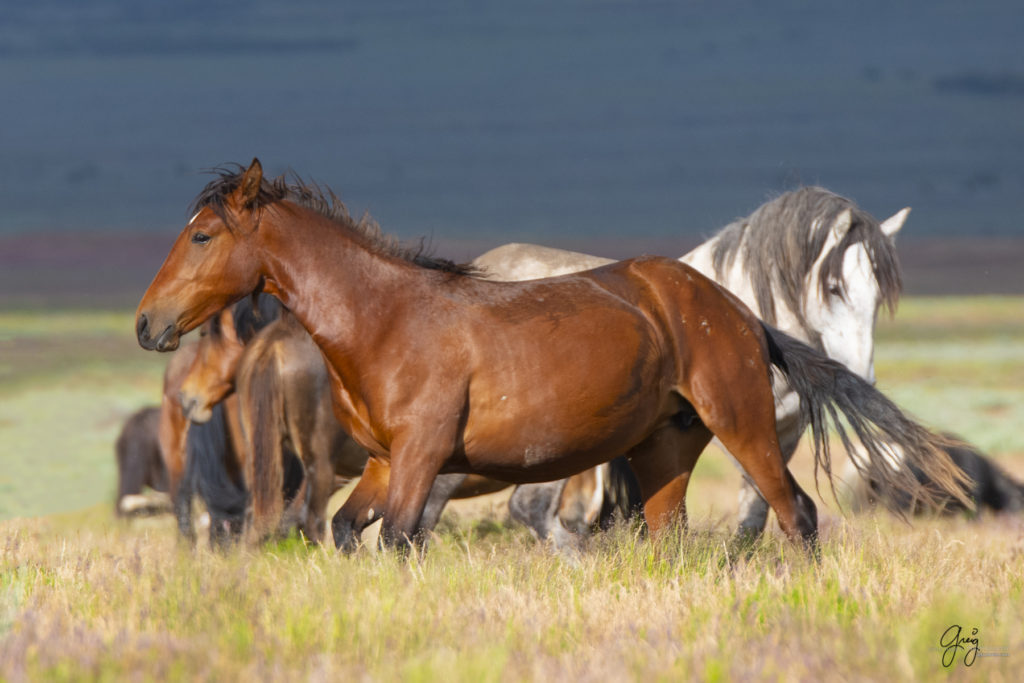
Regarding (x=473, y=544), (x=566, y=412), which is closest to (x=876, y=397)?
(x=566, y=412)

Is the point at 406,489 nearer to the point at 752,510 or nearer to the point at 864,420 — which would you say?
the point at 864,420

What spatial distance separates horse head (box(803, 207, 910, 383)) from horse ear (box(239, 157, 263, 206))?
3378 mm

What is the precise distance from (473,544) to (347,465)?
3.77ft

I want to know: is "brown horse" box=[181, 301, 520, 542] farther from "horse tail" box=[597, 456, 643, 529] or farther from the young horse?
the young horse

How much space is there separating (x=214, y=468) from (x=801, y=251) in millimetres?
4261

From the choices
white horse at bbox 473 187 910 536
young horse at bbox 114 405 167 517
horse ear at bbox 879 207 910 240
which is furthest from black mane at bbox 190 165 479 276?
young horse at bbox 114 405 167 517

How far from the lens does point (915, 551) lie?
5844 mm

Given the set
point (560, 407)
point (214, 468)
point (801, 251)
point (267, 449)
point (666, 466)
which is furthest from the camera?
point (214, 468)

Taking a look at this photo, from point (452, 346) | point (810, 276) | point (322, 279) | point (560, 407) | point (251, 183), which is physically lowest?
point (560, 407)

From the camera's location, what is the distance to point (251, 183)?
4.88 meters

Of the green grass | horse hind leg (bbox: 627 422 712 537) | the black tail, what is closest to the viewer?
horse hind leg (bbox: 627 422 712 537)

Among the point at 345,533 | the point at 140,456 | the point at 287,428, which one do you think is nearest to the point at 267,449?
the point at 287,428

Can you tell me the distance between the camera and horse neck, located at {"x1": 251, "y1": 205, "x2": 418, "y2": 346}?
4930 mm

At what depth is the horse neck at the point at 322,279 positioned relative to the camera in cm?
493
